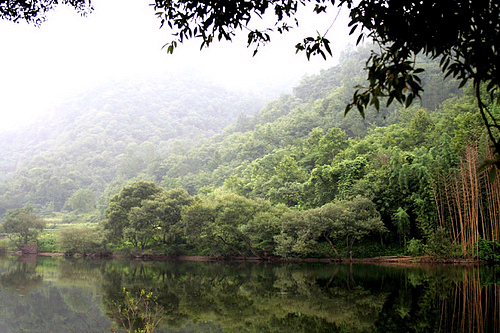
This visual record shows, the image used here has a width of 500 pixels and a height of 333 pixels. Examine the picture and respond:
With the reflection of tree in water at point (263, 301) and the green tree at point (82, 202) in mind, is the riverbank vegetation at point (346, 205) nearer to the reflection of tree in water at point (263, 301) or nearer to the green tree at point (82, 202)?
the reflection of tree in water at point (263, 301)

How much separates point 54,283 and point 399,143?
34.4 metres

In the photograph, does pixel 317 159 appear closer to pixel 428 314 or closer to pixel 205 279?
pixel 205 279

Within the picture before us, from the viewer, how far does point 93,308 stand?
12.6m

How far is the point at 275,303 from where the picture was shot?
12.5 meters

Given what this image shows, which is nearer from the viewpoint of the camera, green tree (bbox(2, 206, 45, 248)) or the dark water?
the dark water

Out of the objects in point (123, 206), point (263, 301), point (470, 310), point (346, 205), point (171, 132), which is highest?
point (171, 132)

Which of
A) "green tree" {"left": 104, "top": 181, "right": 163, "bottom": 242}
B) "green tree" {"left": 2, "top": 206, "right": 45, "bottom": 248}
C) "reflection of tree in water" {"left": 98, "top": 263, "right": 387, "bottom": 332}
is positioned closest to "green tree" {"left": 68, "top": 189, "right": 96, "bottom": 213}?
"green tree" {"left": 2, "top": 206, "right": 45, "bottom": 248}

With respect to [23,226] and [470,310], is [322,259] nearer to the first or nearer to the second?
[470,310]

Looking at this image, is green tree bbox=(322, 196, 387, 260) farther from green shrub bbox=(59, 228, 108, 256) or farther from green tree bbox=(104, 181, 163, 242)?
green shrub bbox=(59, 228, 108, 256)

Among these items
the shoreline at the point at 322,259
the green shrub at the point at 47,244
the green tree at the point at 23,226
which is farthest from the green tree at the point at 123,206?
the green tree at the point at 23,226

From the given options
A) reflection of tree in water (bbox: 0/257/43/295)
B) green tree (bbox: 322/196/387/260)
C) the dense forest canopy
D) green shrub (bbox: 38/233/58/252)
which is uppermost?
the dense forest canopy

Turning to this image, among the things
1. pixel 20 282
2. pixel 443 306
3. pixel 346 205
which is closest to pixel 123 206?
pixel 20 282

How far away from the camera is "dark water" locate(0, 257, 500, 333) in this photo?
9.57 meters

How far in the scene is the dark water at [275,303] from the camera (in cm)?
957
